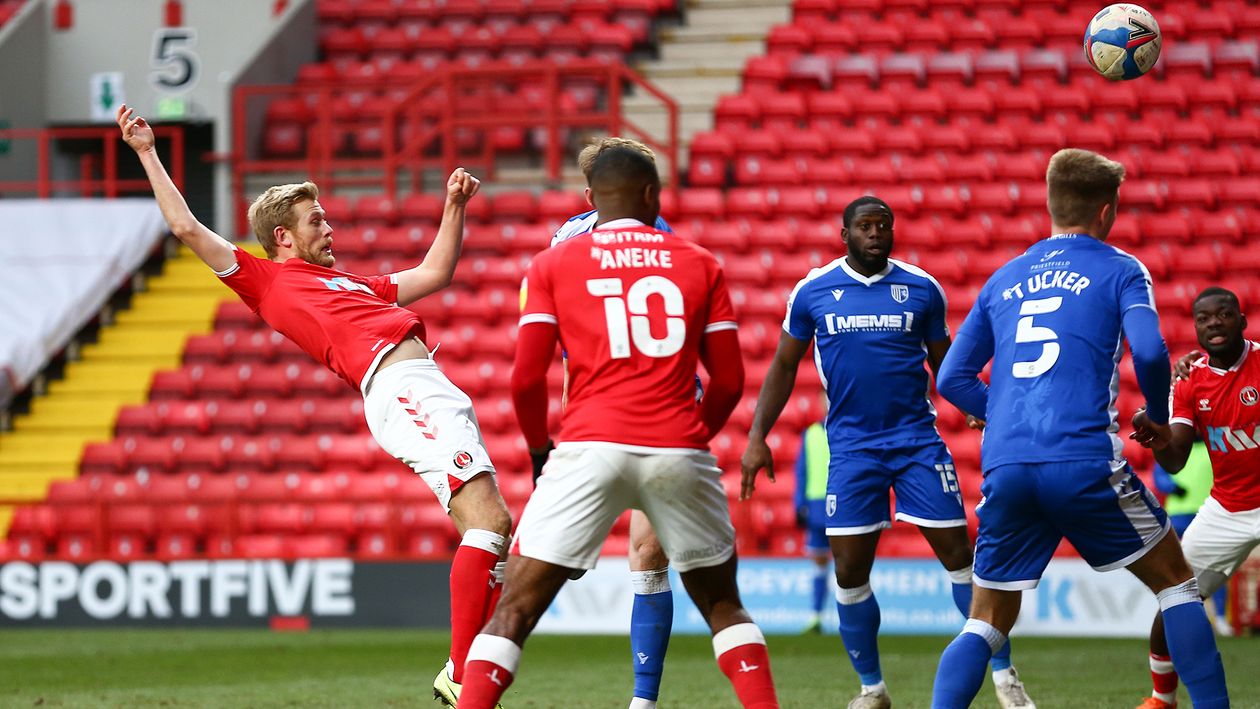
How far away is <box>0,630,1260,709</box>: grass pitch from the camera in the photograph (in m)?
8.62

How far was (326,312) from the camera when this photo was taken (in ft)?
22.6

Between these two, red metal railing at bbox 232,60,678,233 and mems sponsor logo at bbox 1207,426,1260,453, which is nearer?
mems sponsor logo at bbox 1207,426,1260,453

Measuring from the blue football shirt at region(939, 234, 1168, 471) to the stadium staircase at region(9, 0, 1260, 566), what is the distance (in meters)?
8.07

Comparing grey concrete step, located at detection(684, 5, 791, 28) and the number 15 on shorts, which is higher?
grey concrete step, located at detection(684, 5, 791, 28)

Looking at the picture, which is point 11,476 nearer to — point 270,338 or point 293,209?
point 270,338

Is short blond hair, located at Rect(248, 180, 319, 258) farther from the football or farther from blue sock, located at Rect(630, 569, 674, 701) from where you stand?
the football

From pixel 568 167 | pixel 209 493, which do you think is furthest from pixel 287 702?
pixel 568 167

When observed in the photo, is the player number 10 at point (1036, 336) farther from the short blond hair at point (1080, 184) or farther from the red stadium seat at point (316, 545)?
the red stadium seat at point (316, 545)

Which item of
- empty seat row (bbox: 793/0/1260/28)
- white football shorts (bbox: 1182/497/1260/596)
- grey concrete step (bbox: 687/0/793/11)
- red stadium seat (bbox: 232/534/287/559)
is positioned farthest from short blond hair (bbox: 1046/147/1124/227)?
grey concrete step (bbox: 687/0/793/11)

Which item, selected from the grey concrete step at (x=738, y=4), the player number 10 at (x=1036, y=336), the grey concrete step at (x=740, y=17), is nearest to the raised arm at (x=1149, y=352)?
the player number 10 at (x=1036, y=336)

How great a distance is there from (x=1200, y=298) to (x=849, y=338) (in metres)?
1.87

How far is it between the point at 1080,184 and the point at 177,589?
10337 millimetres

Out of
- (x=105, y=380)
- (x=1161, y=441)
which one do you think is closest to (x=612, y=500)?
(x=1161, y=441)

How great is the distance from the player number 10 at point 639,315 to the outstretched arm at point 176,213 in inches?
91.6
